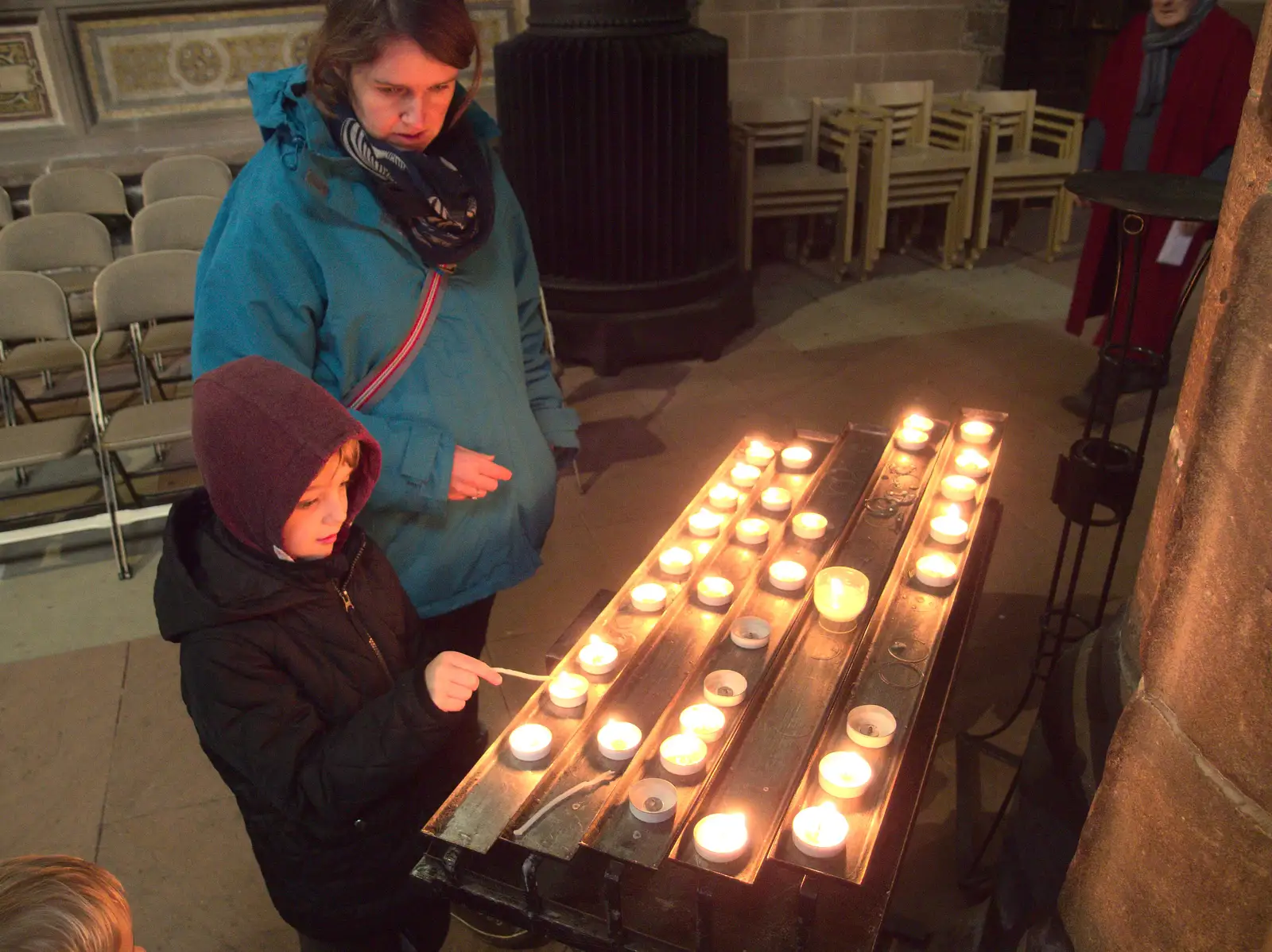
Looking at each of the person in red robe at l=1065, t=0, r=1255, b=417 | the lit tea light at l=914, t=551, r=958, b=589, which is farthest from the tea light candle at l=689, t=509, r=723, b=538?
the person in red robe at l=1065, t=0, r=1255, b=417

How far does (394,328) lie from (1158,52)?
3789 mm

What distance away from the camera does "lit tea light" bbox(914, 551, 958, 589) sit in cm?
186

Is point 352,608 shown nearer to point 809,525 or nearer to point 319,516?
point 319,516

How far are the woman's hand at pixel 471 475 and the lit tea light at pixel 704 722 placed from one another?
57 cm

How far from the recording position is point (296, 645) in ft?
5.04

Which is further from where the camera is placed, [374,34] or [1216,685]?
[374,34]

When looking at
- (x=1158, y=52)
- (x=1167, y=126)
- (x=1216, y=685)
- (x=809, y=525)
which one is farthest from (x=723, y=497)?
(x=1158, y=52)

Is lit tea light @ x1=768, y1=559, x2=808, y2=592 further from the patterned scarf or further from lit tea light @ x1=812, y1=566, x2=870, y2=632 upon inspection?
the patterned scarf

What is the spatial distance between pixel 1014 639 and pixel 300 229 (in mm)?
2428

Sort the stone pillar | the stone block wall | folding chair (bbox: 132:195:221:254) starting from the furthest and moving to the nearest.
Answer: the stone block wall < folding chair (bbox: 132:195:221:254) < the stone pillar

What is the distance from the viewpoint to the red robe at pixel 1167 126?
13.1 feet

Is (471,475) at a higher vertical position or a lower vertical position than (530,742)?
higher

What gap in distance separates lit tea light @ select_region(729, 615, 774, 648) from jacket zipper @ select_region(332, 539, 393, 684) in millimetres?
583

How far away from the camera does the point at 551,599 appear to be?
3.36 metres
